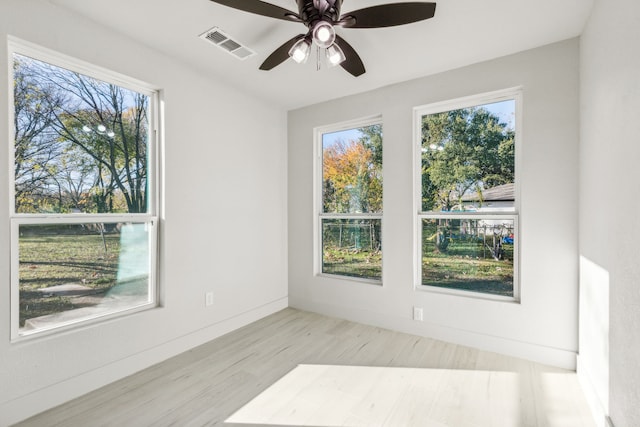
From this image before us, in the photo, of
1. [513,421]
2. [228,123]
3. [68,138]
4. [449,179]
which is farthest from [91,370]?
[449,179]

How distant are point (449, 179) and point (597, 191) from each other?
1245mm

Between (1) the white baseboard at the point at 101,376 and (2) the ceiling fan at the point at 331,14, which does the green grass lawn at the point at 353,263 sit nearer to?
(1) the white baseboard at the point at 101,376

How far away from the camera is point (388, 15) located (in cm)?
166

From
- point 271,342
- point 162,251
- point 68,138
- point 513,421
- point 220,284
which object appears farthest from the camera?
point 220,284

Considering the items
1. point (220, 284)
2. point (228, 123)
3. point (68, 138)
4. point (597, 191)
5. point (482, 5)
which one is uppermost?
point (482, 5)

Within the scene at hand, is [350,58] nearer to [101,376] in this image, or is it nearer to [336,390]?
[336,390]

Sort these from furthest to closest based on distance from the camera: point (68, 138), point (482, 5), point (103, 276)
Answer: point (103, 276) < point (68, 138) < point (482, 5)

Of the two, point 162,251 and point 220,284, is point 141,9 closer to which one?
point 162,251

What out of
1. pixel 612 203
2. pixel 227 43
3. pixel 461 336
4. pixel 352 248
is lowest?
pixel 461 336

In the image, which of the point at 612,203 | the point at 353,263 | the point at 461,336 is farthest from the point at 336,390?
the point at 612,203

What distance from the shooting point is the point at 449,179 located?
306 cm

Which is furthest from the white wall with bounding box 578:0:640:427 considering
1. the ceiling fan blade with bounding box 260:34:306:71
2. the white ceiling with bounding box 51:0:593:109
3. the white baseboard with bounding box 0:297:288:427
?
the white baseboard with bounding box 0:297:288:427

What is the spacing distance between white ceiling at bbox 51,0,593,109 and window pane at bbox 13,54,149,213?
507 mm

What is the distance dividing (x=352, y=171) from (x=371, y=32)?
168 cm
